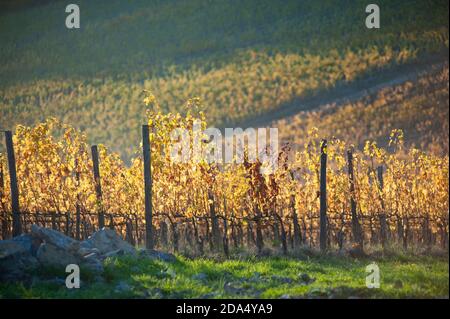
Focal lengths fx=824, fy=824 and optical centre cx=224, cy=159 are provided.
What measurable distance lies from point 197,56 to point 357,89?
103ft

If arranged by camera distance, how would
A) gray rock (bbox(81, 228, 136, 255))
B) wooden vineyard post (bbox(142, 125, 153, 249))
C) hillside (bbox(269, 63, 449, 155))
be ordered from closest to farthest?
gray rock (bbox(81, 228, 136, 255)), wooden vineyard post (bbox(142, 125, 153, 249)), hillside (bbox(269, 63, 449, 155))

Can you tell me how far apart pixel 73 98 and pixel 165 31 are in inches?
1420

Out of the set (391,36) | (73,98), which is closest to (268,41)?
(391,36)

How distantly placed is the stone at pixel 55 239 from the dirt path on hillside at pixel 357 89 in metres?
56.1

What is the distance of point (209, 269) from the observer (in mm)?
12820

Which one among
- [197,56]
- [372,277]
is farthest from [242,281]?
[197,56]

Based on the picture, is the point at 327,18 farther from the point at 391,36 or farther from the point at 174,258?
the point at 174,258

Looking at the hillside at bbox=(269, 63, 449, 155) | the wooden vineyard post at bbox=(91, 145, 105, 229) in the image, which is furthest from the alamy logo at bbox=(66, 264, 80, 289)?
the hillside at bbox=(269, 63, 449, 155)

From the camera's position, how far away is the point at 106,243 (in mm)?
13836

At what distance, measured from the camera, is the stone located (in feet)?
39.7

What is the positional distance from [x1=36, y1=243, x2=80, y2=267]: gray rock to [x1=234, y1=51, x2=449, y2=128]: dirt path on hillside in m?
56.5

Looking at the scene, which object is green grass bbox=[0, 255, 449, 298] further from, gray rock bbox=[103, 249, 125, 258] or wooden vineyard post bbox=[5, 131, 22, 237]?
wooden vineyard post bbox=[5, 131, 22, 237]

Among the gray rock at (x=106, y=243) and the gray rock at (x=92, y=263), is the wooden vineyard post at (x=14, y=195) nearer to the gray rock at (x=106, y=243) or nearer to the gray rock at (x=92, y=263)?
the gray rock at (x=106, y=243)

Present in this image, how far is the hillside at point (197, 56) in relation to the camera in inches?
2916
